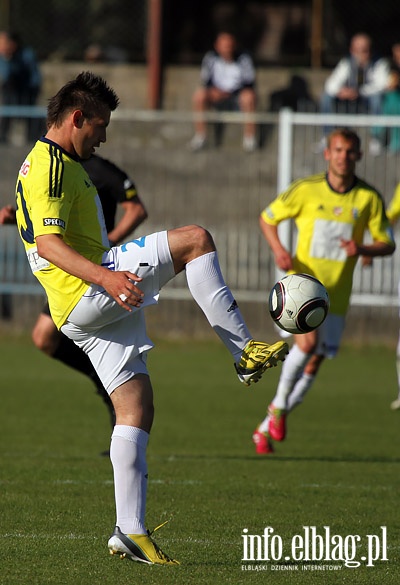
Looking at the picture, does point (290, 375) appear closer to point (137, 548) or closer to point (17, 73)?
point (137, 548)

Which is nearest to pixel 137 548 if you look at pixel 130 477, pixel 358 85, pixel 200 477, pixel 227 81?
pixel 130 477

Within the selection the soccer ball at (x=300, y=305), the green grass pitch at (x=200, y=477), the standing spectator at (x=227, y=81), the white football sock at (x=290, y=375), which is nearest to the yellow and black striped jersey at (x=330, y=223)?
the white football sock at (x=290, y=375)

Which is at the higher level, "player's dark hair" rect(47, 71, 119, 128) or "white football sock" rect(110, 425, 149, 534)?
"player's dark hair" rect(47, 71, 119, 128)

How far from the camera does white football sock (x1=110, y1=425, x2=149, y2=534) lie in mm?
5469

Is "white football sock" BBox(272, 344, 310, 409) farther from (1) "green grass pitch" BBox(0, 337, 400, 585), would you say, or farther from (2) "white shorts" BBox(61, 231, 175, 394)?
(2) "white shorts" BBox(61, 231, 175, 394)

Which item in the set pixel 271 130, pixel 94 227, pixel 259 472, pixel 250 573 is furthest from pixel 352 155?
pixel 271 130

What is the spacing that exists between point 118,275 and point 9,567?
4.60ft

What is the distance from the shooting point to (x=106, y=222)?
870 centimetres

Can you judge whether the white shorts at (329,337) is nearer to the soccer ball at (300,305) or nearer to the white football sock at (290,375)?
the white football sock at (290,375)

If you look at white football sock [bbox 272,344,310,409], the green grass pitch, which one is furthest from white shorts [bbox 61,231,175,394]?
white football sock [bbox 272,344,310,409]

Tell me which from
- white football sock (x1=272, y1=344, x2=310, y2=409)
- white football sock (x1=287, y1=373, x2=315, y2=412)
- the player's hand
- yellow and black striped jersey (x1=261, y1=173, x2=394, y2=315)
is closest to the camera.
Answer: the player's hand

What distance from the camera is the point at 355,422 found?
35.7 ft

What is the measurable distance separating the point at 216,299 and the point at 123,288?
558 mm

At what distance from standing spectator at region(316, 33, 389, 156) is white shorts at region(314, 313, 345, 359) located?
873 centimetres
